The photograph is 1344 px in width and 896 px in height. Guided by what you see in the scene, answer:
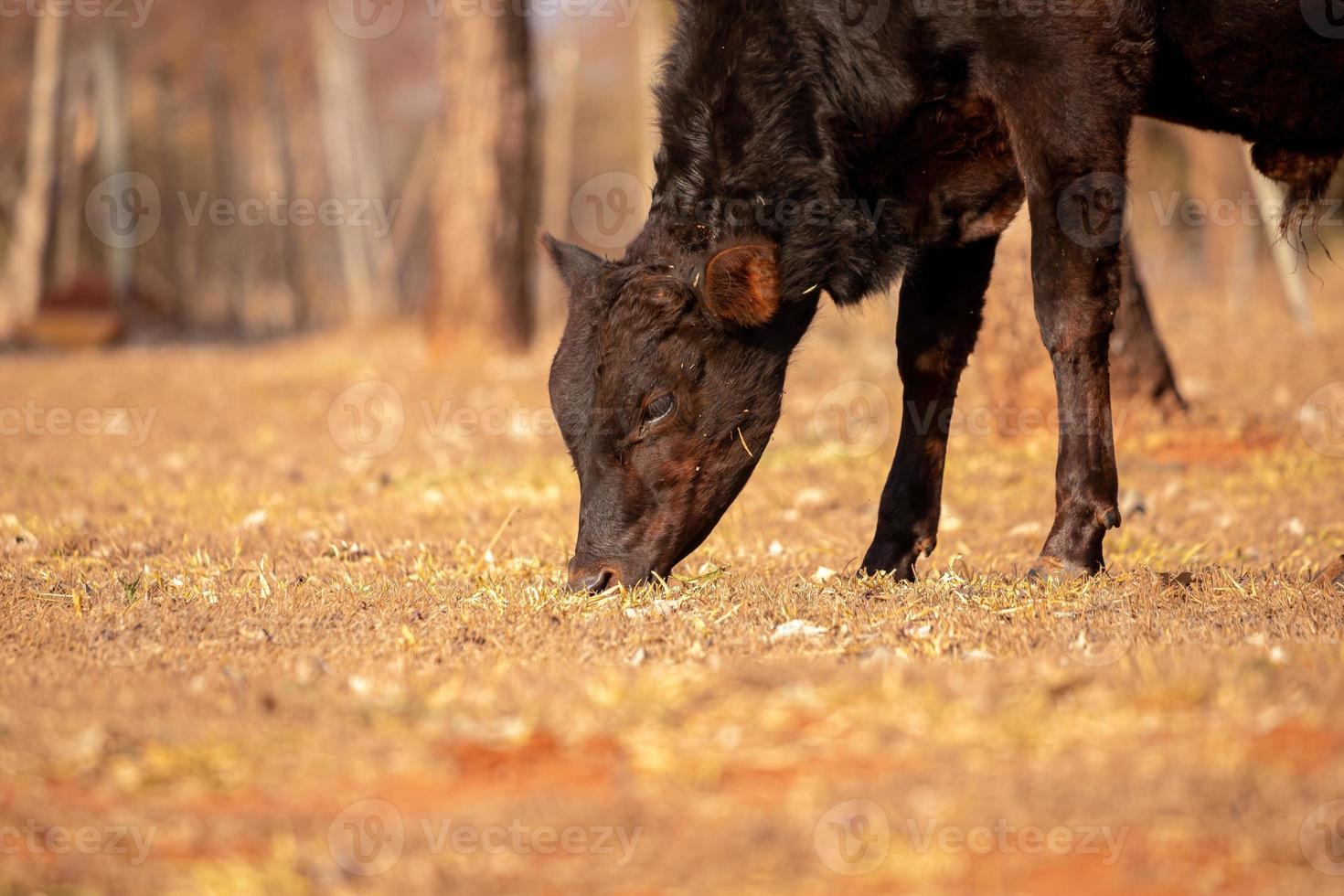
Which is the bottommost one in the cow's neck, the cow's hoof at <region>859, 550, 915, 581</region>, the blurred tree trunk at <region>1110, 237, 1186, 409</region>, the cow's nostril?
the cow's hoof at <region>859, 550, 915, 581</region>

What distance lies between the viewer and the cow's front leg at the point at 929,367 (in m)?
5.25

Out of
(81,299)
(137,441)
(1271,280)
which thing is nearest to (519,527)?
(137,441)

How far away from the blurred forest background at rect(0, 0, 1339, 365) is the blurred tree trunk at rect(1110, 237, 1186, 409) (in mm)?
547

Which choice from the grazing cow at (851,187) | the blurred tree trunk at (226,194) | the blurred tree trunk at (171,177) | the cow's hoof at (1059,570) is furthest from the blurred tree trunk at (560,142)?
the cow's hoof at (1059,570)

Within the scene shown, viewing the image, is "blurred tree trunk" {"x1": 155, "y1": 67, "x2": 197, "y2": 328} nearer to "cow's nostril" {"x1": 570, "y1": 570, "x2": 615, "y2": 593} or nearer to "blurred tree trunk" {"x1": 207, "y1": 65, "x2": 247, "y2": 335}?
"blurred tree trunk" {"x1": 207, "y1": 65, "x2": 247, "y2": 335}

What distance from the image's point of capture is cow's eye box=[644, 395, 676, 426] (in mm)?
4684

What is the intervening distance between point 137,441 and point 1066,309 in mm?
7773

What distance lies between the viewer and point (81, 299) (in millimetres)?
21875

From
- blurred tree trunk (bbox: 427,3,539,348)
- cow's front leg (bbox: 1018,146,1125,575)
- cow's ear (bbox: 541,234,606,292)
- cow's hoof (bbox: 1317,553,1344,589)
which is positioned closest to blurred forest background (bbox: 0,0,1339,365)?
blurred tree trunk (bbox: 427,3,539,348)

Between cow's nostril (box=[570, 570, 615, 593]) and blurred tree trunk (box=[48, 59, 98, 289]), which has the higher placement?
blurred tree trunk (box=[48, 59, 98, 289])

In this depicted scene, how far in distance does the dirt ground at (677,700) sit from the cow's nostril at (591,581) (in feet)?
0.43

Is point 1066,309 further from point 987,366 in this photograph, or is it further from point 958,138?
point 987,366

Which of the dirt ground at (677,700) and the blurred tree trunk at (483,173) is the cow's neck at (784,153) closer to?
the dirt ground at (677,700)

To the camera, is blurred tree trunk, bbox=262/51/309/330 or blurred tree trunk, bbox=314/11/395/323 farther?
blurred tree trunk, bbox=262/51/309/330
